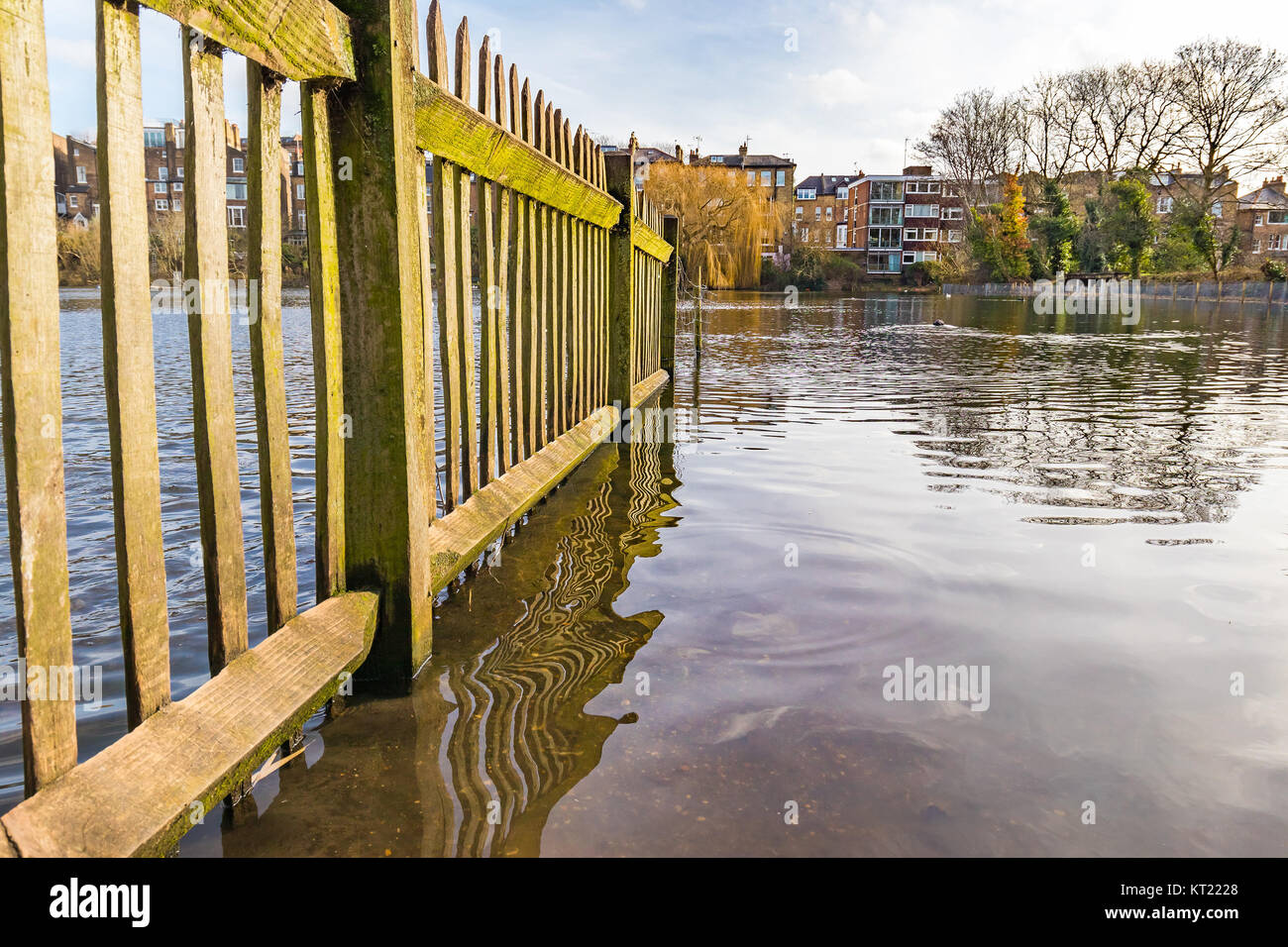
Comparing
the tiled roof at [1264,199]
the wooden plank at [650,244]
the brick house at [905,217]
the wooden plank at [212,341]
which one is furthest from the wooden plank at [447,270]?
the tiled roof at [1264,199]

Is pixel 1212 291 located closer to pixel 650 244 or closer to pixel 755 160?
pixel 650 244

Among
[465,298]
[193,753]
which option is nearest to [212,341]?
[193,753]

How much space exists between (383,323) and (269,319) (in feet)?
1.56

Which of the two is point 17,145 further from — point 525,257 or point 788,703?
point 525,257

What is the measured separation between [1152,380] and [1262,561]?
9327 mm

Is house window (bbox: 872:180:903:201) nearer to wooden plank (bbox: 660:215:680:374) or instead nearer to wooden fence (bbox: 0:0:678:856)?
wooden plank (bbox: 660:215:680:374)

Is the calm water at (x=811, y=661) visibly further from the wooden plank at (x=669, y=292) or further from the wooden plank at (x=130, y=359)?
the wooden plank at (x=669, y=292)

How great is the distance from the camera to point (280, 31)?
226 cm

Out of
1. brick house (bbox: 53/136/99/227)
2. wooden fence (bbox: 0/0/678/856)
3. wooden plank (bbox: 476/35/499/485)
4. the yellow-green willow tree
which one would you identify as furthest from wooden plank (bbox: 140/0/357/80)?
brick house (bbox: 53/136/99/227)

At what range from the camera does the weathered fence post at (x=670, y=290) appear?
38.4ft

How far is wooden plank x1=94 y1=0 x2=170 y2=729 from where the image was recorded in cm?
173

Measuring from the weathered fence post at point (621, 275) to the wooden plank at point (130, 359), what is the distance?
5.49 metres

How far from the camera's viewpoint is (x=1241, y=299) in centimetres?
4162
